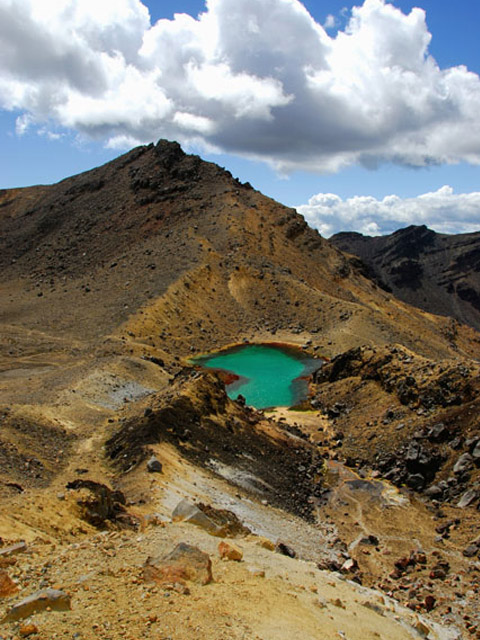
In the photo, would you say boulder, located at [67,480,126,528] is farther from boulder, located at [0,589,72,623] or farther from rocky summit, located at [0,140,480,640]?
boulder, located at [0,589,72,623]

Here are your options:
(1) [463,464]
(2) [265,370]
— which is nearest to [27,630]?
(1) [463,464]

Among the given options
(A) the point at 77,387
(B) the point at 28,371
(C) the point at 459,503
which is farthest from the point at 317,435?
(B) the point at 28,371

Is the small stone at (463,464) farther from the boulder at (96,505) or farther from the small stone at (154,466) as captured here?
the boulder at (96,505)

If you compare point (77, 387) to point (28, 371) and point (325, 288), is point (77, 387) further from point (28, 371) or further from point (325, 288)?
point (325, 288)

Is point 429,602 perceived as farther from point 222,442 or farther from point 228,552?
point 222,442

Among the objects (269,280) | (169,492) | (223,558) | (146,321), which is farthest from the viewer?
(269,280)
